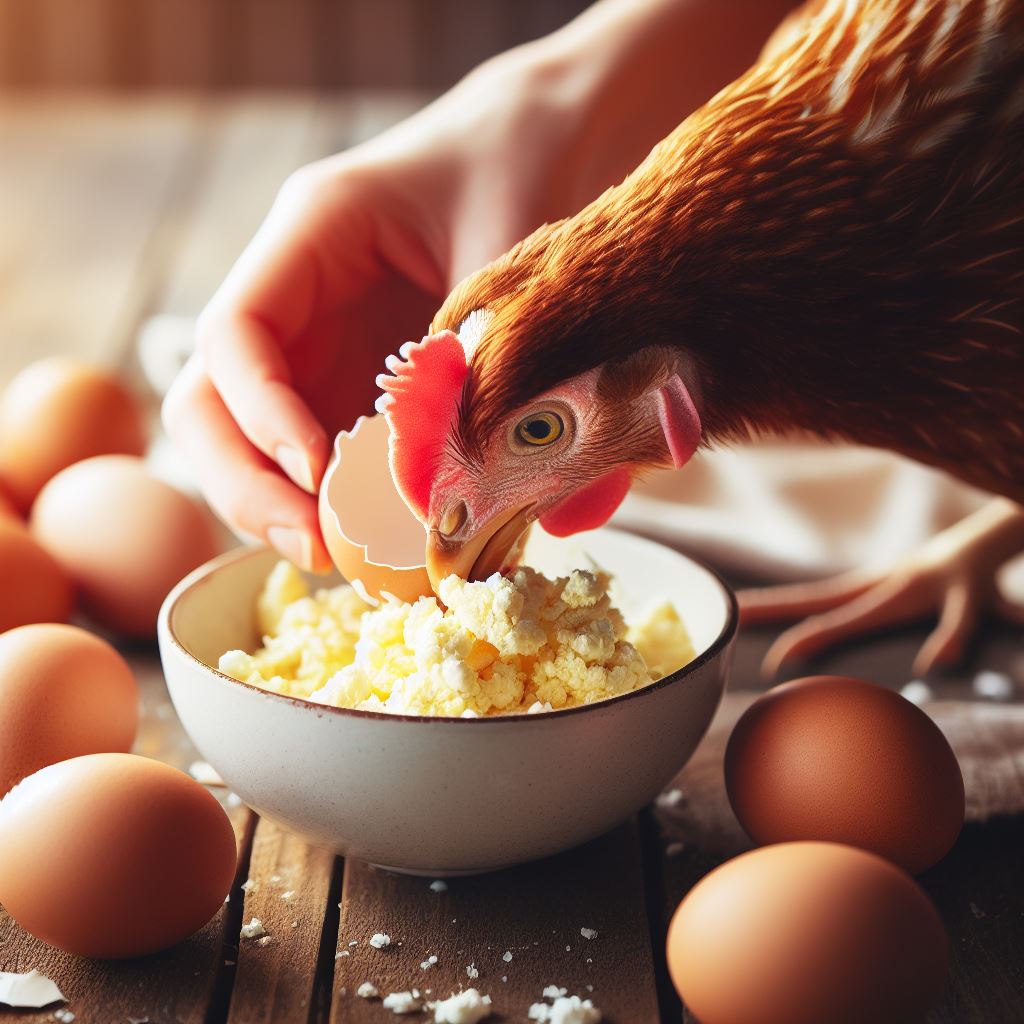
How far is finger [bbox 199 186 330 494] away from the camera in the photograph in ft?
2.66

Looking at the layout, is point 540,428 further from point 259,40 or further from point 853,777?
point 259,40

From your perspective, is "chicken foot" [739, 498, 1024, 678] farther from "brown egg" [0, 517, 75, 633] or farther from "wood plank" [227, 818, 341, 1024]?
"brown egg" [0, 517, 75, 633]

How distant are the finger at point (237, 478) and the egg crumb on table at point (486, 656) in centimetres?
8

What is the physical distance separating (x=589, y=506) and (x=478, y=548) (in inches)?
3.2

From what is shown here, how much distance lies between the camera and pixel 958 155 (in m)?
0.73

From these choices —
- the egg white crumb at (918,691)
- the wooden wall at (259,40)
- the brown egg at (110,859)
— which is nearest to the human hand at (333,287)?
the brown egg at (110,859)

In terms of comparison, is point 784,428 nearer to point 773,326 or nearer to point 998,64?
point 773,326

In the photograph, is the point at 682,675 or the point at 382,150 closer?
the point at 682,675

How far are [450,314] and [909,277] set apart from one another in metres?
0.26

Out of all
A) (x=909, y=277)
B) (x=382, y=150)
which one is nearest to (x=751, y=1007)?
(x=909, y=277)

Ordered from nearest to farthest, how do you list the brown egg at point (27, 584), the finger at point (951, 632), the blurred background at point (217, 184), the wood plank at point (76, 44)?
the brown egg at point (27, 584) < the finger at point (951, 632) < the blurred background at point (217, 184) < the wood plank at point (76, 44)

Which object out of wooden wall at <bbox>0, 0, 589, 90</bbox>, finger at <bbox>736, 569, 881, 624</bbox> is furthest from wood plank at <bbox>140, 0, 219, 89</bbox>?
Answer: finger at <bbox>736, 569, 881, 624</bbox>

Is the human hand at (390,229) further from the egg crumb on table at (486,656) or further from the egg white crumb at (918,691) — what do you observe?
the egg white crumb at (918,691)

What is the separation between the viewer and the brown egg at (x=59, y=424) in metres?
1.17
